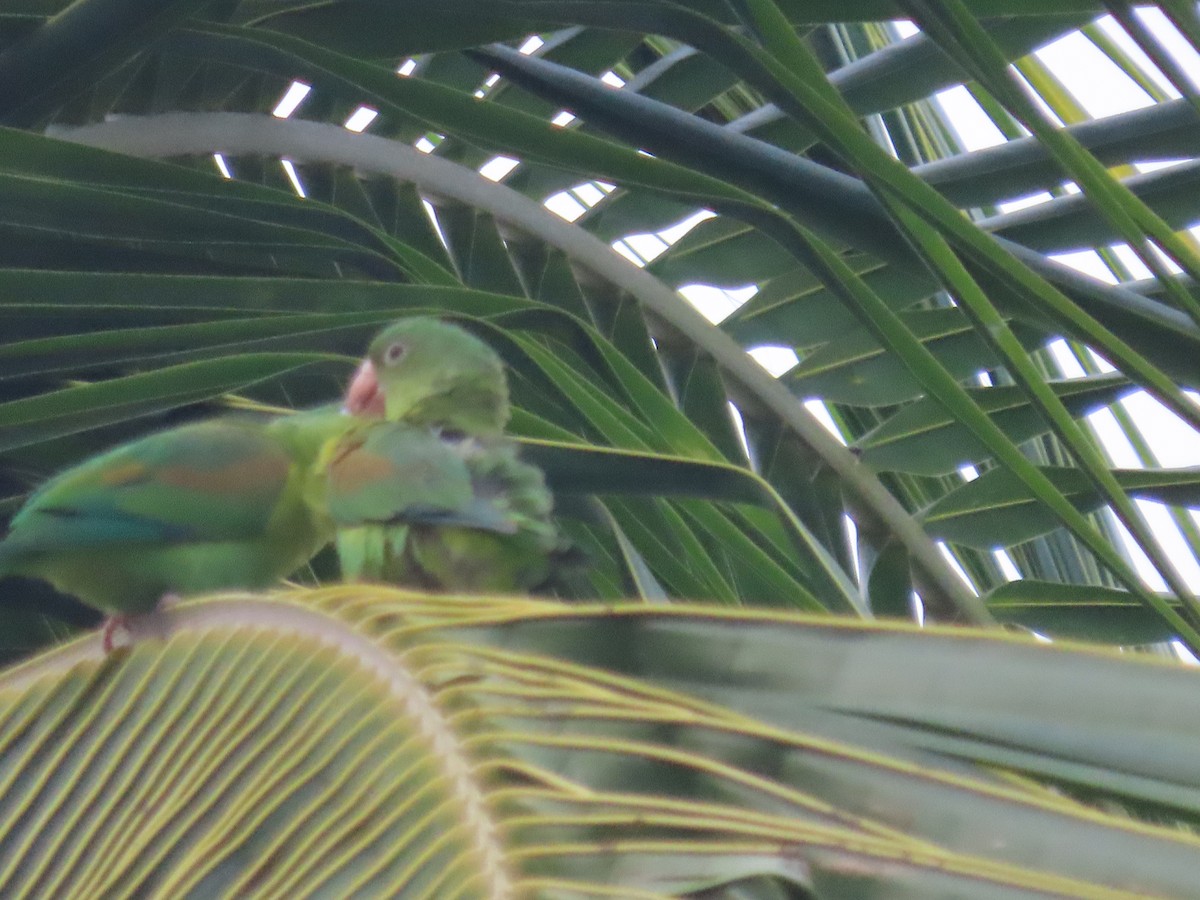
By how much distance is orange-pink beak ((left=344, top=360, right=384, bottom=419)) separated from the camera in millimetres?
1066

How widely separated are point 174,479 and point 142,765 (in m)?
0.41

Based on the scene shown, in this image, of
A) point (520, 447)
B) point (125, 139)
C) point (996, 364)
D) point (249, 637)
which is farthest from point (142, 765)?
point (996, 364)

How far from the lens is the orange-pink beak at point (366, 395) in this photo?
3.50 ft

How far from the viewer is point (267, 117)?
113cm

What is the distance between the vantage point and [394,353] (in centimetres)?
112

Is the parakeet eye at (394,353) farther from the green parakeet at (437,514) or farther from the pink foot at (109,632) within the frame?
the pink foot at (109,632)

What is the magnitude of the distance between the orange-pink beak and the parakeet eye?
19 millimetres

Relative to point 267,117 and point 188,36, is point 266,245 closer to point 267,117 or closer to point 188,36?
point 188,36

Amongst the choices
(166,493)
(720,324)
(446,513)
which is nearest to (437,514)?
(446,513)

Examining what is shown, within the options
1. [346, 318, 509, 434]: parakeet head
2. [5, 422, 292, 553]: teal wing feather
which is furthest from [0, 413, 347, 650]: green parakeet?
[346, 318, 509, 434]: parakeet head

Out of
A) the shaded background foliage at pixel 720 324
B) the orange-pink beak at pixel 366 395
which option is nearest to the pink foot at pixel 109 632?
the shaded background foliage at pixel 720 324

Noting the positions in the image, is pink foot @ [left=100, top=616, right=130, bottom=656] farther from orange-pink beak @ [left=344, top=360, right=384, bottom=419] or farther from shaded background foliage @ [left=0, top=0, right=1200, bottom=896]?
orange-pink beak @ [left=344, top=360, right=384, bottom=419]

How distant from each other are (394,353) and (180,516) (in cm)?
26

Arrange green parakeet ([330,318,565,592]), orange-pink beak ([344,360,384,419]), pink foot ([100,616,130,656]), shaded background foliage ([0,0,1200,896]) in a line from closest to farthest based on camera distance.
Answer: shaded background foliage ([0,0,1200,896])
pink foot ([100,616,130,656])
green parakeet ([330,318,565,592])
orange-pink beak ([344,360,384,419])
